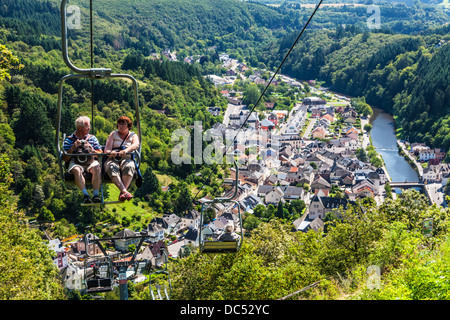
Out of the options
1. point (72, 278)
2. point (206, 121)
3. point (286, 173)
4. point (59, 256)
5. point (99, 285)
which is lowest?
point (206, 121)

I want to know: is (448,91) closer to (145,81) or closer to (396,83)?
(396,83)

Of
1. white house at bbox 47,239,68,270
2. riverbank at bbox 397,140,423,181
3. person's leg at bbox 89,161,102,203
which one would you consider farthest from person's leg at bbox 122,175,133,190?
riverbank at bbox 397,140,423,181

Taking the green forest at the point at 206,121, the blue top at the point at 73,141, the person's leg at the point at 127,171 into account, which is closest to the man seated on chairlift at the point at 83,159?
the blue top at the point at 73,141

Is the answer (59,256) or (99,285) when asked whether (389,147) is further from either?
(99,285)

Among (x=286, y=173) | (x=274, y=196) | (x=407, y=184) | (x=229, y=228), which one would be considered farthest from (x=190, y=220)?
(x=229, y=228)

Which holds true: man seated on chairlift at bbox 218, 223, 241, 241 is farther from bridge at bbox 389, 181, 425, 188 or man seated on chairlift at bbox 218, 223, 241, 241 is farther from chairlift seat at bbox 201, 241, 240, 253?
bridge at bbox 389, 181, 425, 188

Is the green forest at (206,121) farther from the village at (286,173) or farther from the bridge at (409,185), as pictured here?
the bridge at (409,185)

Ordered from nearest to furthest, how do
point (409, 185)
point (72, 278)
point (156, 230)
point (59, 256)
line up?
point (72, 278) → point (59, 256) → point (156, 230) → point (409, 185)

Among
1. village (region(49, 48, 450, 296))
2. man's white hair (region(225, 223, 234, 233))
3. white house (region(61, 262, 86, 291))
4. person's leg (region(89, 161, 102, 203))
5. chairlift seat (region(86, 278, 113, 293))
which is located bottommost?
village (region(49, 48, 450, 296))
